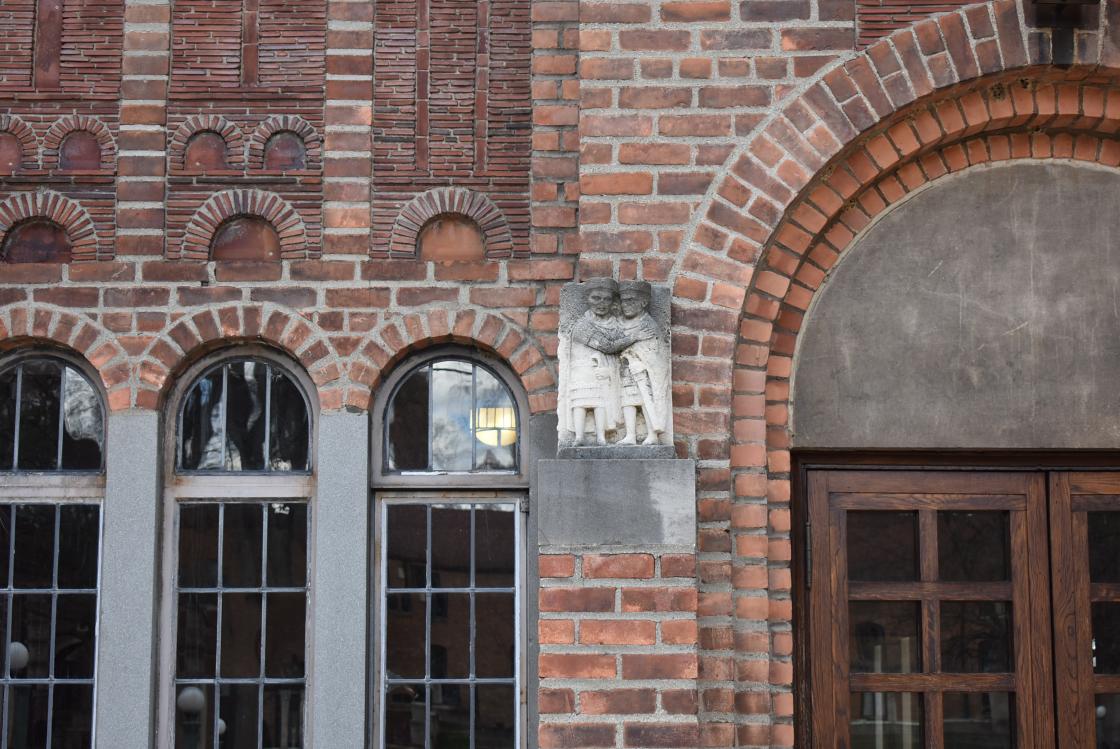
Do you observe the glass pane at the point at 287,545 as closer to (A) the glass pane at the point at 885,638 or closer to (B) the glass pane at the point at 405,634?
(B) the glass pane at the point at 405,634

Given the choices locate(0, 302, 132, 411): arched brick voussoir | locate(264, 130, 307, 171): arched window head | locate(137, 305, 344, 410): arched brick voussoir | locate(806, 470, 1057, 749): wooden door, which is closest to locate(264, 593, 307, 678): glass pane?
locate(137, 305, 344, 410): arched brick voussoir

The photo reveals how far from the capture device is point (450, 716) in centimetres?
543

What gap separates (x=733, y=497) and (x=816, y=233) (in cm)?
112

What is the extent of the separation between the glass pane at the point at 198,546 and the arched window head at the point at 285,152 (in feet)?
A: 4.88

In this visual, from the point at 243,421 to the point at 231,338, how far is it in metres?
0.36

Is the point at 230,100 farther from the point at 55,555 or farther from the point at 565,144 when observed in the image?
the point at 55,555

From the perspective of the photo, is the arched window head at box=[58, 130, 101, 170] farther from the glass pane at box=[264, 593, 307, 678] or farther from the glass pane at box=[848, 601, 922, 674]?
the glass pane at box=[848, 601, 922, 674]

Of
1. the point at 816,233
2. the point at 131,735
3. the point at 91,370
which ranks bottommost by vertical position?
the point at 131,735

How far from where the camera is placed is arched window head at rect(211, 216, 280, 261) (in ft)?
18.4

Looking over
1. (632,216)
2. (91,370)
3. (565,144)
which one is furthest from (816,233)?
(91,370)

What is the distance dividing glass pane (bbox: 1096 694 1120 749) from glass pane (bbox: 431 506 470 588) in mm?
2677

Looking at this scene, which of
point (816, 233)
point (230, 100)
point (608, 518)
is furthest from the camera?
point (230, 100)

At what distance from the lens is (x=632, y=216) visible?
16.8 ft

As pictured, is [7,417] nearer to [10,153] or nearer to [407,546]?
[10,153]
